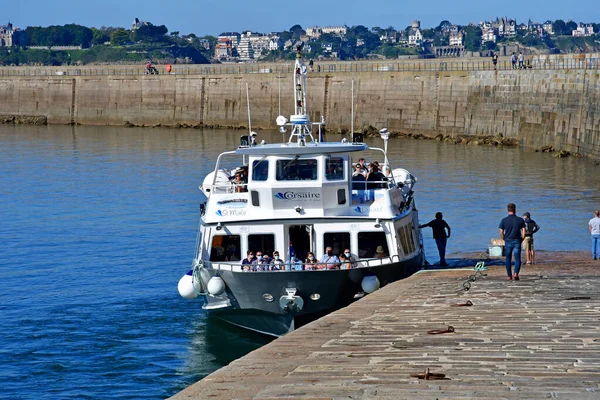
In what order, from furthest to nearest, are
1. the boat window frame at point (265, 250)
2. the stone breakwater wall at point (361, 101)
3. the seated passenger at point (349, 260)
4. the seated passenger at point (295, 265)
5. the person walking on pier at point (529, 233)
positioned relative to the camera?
the stone breakwater wall at point (361, 101), the person walking on pier at point (529, 233), the boat window frame at point (265, 250), the seated passenger at point (349, 260), the seated passenger at point (295, 265)

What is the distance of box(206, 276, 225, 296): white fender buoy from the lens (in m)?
23.1

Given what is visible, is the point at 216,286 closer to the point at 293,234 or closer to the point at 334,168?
the point at 293,234

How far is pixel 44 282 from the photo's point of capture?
31.0 meters

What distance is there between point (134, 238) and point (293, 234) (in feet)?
49.1

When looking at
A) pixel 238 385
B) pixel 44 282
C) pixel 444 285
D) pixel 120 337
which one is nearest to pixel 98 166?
pixel 44 282

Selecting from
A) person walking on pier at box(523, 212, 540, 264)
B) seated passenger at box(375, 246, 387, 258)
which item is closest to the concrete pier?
seated passenger at box(375, 246, 387, 258)

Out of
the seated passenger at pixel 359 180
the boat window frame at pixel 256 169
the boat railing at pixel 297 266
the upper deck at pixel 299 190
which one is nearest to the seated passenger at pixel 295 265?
the boat railing at pixel 297 266

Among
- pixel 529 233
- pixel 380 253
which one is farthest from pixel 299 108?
pixel 529 233

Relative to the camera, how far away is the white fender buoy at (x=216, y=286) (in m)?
23.1

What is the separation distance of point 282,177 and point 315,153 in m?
0.88

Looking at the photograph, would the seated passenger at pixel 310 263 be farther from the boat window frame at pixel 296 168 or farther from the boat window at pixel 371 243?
the boat window frame at pixel 296 168

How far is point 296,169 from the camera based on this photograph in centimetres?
2395

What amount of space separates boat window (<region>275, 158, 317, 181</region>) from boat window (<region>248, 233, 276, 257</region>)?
1.33 meters

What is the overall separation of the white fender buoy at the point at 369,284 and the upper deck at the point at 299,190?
5.22 feet
